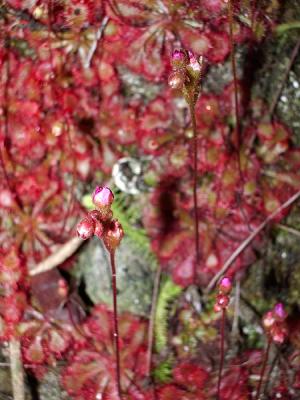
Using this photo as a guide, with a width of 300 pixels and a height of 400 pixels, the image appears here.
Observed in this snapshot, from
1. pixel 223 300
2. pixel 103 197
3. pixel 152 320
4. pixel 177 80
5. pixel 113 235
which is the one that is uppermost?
pixel 177 80

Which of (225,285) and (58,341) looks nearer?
(225,285)

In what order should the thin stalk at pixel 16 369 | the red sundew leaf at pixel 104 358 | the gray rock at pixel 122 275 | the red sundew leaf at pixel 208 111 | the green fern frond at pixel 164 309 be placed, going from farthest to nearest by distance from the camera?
1. the red sundew leaf at pixel 208 111
2. the gray rock at pixel 122 275
3. the green fern frond at pixel 164 309
4. the red sundew leaf at pixel 104 358
5. the thin stalk at pixel 16 369

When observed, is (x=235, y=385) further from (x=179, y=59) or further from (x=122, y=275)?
(x=179, y=59)

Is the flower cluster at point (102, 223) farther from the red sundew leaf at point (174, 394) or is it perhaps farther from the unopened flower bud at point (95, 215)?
the red sundew leaf at point (174, 394)

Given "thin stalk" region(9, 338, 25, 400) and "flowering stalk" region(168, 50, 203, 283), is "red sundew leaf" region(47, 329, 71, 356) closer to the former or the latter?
"thin stalk" region(9, 338, 25, 400)

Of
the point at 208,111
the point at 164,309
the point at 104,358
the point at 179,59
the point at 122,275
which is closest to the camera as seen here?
the point at 179,59

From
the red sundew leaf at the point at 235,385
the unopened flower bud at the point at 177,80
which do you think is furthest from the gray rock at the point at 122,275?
the unopened flower bud at the point at 177,80

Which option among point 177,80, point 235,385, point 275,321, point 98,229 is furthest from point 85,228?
point 235,385

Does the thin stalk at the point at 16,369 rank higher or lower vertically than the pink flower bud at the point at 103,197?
lower
